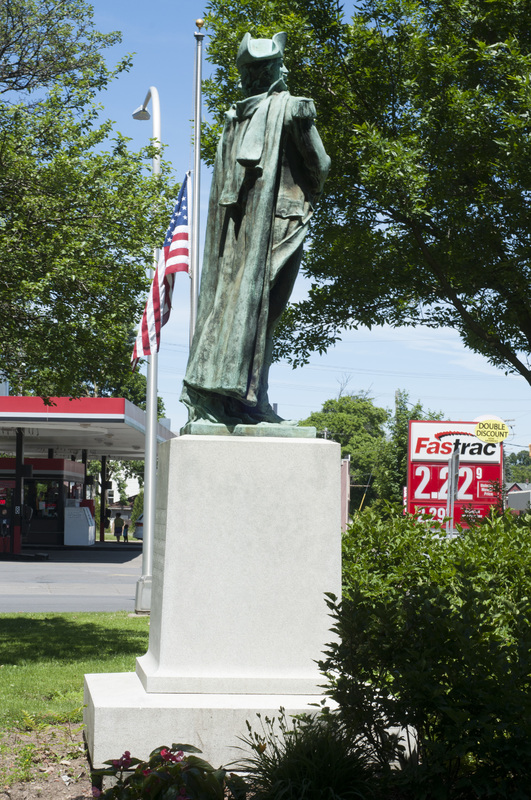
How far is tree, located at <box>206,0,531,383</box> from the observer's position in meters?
13.1

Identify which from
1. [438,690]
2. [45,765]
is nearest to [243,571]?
[438,690]

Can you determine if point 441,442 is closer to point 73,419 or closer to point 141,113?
point 73,419

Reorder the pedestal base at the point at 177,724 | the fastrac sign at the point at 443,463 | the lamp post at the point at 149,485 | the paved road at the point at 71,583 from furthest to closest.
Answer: the fastrac sign at the point at 443,463 < the paved road at the point at 71,583 < the lamp post at the point at 149,485 < the pedestal base at the point at 177,724

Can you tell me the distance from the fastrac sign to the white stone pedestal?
20464mm

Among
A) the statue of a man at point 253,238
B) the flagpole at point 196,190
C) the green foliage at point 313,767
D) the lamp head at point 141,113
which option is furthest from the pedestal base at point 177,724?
the lamp head at point 141,113

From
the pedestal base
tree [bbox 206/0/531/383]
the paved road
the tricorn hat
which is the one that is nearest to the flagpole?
tree [bbox 206/0/531/383]

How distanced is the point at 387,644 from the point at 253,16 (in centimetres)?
1344

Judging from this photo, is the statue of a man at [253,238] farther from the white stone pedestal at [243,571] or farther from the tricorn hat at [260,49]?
the white stone pedestal at [243,571]

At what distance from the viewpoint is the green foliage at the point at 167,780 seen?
3.62 m

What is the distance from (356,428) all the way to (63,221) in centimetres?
9508

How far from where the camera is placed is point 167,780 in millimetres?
3666

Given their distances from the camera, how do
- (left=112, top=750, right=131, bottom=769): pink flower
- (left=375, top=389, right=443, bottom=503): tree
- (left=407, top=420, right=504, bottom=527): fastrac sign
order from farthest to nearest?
(left=375, top=389, right=443, bottom=503): tree
(left=407, top=420, right=504, bottom=527): fastrac sign
(left=112, top=750, right=131, bottom=769): pink flower

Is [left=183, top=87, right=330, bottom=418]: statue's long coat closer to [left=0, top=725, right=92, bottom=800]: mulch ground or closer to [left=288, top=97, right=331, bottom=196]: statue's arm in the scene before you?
[left=288, top=97, right=331, bottom=196]: statue's arm

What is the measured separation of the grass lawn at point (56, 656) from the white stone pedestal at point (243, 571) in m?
1.80
